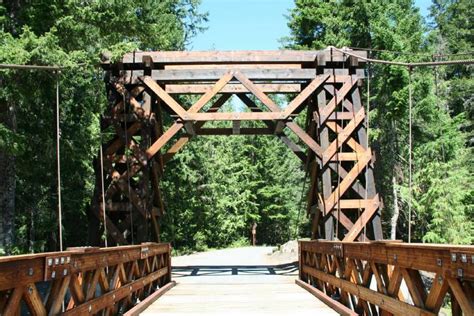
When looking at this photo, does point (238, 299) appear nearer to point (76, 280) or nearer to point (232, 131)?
point (76, 280)

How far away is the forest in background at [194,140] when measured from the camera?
11031 millimetres

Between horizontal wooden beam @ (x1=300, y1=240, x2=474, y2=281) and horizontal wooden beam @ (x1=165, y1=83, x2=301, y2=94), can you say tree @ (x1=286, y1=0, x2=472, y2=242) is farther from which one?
horizontal wooden beam @ (x1=300, y1=240, x2=474, y2=281)

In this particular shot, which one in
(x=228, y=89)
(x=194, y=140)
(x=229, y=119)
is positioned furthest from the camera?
(x=194, y=140)

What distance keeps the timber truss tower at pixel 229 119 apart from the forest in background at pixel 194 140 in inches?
34.7

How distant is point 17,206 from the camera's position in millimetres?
19656

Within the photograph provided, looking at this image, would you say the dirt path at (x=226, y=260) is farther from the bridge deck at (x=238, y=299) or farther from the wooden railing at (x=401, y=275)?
the wooden railing at (x=401, y=275)

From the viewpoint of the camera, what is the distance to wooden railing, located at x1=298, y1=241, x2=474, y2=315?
10.7 ft

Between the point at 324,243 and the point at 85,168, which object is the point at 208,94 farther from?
the point at 85,168

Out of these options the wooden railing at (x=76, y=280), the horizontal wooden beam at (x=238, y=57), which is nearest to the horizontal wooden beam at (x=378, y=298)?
the wooden railing at (x=76, y=280)

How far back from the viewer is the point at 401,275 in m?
4.38

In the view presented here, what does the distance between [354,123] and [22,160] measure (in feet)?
28.2

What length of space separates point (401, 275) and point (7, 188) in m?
10.4

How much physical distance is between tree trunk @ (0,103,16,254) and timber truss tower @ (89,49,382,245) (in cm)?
289

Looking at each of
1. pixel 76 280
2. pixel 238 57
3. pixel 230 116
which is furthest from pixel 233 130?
pixel 76 280
